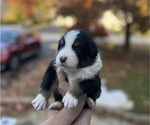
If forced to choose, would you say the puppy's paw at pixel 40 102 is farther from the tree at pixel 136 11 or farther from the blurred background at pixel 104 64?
the tree at pixel 136 11

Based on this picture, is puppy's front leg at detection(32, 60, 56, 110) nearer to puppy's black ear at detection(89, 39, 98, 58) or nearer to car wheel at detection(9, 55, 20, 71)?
puppy's black ear at detection(89, 39, 98, 58)

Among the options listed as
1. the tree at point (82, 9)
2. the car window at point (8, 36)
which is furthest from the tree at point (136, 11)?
the car window at point (8, 36)

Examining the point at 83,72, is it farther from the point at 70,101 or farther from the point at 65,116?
the point at 65,116

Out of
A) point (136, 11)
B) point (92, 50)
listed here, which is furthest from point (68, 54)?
point (136, 11)

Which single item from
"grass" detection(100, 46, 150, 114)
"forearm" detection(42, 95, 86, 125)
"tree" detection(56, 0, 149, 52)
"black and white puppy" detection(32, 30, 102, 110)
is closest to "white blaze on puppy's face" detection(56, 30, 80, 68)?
"black and white puppy" detection(32, 30, 102, 110)

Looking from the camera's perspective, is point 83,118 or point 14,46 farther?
point 14,46

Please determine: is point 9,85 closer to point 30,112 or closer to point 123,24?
point 30,112

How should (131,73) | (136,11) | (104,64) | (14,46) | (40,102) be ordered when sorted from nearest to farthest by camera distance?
1. (40,102)
2. (131,73)
3. (14,46)
4. (104,64)
5. (136,11)
